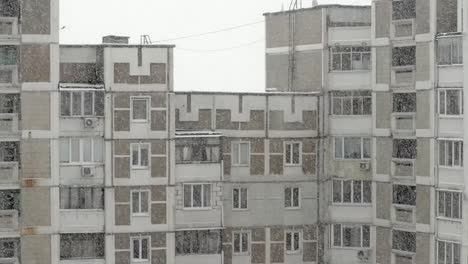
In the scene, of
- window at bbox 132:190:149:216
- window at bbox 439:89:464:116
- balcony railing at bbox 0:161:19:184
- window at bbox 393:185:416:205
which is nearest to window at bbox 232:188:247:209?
window at bbox 132:190:149:216

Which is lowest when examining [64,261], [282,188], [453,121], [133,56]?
[64,261]

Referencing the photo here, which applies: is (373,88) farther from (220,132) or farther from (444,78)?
(220,132)

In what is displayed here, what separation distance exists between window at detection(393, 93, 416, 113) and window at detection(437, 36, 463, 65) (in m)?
2.99

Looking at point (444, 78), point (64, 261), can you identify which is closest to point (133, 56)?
point (64, 261)

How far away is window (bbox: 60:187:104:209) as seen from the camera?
44.9m

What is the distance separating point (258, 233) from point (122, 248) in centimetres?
727

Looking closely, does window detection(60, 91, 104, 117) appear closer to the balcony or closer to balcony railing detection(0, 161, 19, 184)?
balcony railing detection(0, 161, 19, 184)

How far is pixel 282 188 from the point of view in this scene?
160 ft

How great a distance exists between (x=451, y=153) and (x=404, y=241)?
5433mm

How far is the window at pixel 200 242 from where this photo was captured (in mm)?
46625

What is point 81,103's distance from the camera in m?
44.7

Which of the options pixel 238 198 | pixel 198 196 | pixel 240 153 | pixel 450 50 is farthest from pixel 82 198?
pixel 450 50

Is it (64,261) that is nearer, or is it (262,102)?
(64,261)

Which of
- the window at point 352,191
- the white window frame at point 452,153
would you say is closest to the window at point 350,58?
the window at point 352,191
